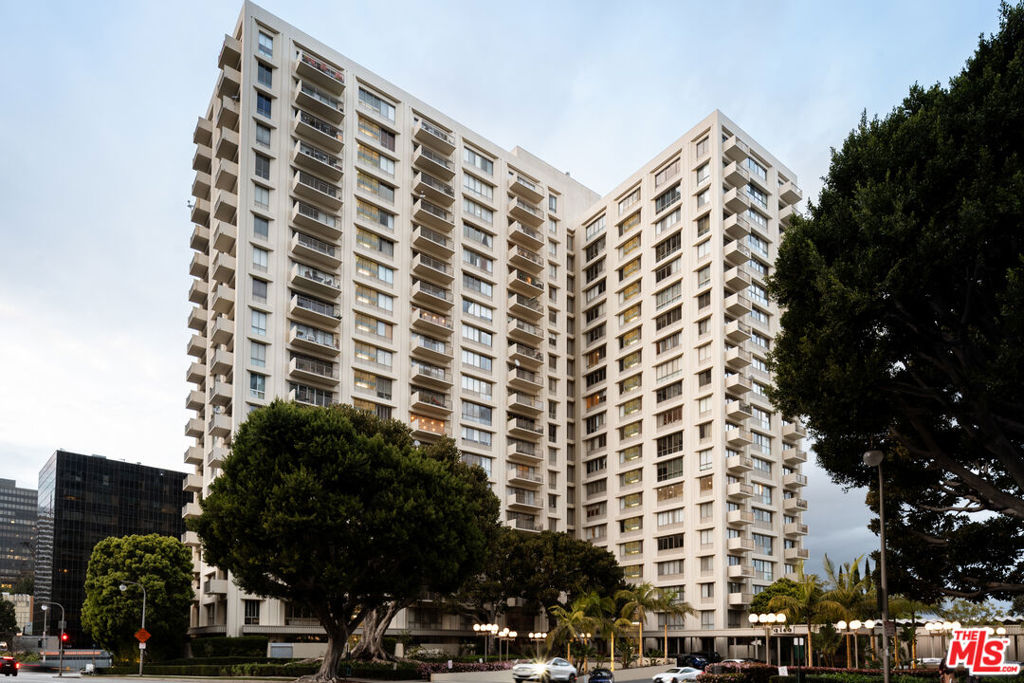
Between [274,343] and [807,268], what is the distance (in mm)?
54961

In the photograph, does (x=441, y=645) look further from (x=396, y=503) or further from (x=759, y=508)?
(x=396, y=503)

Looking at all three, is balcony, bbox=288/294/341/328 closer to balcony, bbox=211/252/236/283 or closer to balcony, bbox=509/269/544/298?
balcony, bbox=211/252/236/283

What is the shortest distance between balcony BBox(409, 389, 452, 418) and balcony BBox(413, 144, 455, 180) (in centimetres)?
2366

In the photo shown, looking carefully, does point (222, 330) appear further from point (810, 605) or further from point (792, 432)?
point (792, 432)

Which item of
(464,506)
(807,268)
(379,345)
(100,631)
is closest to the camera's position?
(807,268)

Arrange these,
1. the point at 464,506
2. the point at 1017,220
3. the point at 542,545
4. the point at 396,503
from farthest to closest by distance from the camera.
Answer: the point at 542,545 → the point at 464,506 → the point at 396,503 → the point at 1017,220

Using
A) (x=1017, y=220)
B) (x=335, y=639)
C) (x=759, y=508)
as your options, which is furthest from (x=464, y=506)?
(x=759, y=508)

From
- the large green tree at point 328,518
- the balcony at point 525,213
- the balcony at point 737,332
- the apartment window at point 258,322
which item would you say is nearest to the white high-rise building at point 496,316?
the apartment window at point 258,322

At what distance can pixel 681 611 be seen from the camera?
249ft

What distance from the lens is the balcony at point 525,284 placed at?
9531 cm

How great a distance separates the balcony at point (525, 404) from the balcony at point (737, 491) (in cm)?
2322

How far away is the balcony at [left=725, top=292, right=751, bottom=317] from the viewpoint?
85.9 metres

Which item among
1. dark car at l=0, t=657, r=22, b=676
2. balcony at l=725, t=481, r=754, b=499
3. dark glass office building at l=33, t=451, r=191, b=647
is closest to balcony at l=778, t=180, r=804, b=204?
balcony at l=725, t=481, r=754, b=499

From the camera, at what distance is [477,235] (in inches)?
3701
